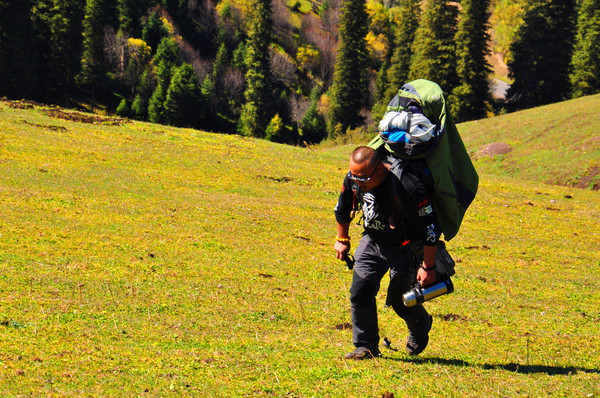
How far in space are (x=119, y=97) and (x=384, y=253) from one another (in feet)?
261

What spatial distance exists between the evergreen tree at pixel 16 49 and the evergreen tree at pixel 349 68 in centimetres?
4008

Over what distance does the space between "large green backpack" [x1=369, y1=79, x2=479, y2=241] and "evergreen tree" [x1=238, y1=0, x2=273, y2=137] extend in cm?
7134

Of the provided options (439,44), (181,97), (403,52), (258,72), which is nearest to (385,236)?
(439,44)

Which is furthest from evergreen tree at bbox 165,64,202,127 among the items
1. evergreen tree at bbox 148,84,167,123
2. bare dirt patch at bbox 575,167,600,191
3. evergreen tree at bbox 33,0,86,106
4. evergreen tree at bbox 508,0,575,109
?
bare dirt patch at bbox 575,167,600,191

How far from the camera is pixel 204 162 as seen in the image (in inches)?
902

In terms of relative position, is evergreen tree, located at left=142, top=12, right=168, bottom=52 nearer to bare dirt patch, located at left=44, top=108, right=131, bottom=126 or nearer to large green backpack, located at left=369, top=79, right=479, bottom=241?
bare dirt patch, located at left=44, top=108, right=131, bottom=126

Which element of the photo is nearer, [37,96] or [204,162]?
[204,162]

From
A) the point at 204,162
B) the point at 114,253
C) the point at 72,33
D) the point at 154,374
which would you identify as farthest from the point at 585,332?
the point at 72,33

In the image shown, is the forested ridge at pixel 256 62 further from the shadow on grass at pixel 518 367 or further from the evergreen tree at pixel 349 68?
the shadow on grass at pixel 518 367

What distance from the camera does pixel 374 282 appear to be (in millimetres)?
6199

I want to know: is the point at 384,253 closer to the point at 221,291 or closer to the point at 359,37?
the point at 221,291

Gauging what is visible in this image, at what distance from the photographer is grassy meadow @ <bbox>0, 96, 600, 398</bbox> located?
5.71 m

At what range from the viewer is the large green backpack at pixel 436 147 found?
5752mm

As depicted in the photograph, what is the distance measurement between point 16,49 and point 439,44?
48.0 metres
